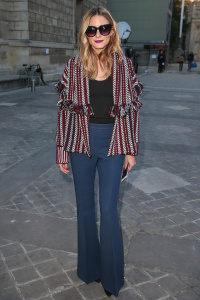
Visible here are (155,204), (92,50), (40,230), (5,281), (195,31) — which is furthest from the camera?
(195,31)

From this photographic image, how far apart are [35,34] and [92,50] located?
52.0ft

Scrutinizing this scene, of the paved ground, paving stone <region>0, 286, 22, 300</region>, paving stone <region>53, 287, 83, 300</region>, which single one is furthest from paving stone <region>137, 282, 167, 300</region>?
paving stone <region>0, 286, 22, 300</region>

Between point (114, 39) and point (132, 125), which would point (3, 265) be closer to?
point (132, 125)

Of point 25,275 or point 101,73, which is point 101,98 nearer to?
point 101,73

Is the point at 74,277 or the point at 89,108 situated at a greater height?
the point at 89,108

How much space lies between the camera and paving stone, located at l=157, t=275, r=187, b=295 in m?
2.48

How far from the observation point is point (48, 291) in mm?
2459

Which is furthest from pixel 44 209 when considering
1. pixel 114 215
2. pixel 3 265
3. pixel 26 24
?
pixel 26 24

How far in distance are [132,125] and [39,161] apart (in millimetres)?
3408

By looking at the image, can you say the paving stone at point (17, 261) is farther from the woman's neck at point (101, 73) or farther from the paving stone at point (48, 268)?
the woman's neck at point (101, 73)

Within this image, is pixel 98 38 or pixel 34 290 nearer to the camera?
pixel 98 38

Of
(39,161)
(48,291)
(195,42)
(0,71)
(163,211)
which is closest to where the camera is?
(48,291)

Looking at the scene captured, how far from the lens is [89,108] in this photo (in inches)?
84.7

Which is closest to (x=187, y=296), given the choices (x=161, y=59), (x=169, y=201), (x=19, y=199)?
(x=169, y=201)
